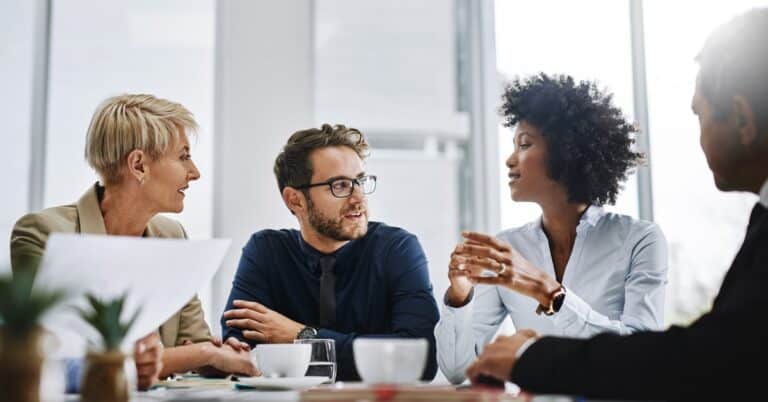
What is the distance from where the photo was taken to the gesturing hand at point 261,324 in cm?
222

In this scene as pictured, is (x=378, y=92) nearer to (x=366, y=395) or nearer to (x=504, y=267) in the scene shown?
(x=504, y=267)

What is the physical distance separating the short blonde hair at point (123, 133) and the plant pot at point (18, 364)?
157 cm

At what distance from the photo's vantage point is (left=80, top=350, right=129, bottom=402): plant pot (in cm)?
100

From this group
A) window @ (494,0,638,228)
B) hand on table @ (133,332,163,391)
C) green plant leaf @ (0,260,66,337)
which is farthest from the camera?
window @ (494,0,638,228)

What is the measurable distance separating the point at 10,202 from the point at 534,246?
2231 millimetres

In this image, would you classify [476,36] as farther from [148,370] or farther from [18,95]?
[148,370]

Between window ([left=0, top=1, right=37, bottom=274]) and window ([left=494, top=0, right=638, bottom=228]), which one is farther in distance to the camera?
window ([left=494, top=0, right=638, bottom=228])

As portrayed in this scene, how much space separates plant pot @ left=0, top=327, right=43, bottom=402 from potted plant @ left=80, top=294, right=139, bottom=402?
103mm

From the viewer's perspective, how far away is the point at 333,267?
2537mm

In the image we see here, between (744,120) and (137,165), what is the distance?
174 cm

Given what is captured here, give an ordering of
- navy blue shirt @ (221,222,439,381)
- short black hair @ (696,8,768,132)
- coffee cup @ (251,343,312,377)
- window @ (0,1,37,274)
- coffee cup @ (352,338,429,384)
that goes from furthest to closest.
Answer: window @ (0,1,37,274) < navy blue shirt @ (221,222,439,381) < coffee cup @ (251,343,312,377) < short black hair @ (696,8,768,132) < coffee cup @ (352,338,429,384)

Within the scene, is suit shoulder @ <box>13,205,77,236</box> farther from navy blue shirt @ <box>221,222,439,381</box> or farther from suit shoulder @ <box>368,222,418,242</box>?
suit shoulder @ <box>368,222,418,242</box>

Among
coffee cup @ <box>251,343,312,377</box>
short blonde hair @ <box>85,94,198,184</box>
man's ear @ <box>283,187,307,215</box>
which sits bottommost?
coffee cup @ <box>251,343,312,377</box>

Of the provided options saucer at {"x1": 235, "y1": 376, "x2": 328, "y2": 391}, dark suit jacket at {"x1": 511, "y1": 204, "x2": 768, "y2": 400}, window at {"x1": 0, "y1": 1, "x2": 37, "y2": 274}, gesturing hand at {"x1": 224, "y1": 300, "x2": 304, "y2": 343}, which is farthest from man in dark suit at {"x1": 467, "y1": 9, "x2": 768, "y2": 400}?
window at {"x1": 0, "y1": 1, "x2": 37, "y2": 274}
